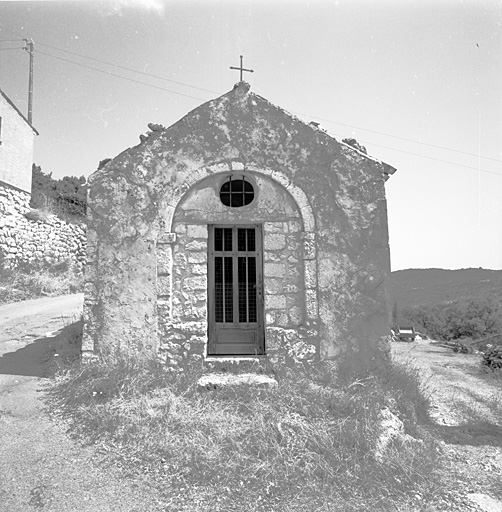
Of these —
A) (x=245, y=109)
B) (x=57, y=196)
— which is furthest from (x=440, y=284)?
(x=245, y=109)

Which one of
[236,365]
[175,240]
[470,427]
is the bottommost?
[470,427]

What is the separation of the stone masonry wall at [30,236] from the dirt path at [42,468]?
10.3 m

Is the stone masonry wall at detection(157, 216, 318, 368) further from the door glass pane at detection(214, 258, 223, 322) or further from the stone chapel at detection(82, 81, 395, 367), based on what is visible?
the door glass pane at detection(214, 258, 223, 322)

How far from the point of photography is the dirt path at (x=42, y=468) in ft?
11.5

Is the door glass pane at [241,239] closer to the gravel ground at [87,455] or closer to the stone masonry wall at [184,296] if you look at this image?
the stone masonry wall at [184,296]

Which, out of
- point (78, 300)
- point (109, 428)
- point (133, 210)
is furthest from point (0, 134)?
point (109, 428)

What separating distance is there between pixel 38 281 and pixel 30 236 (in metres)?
2.37

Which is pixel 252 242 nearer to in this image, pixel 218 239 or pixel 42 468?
pixel 218 239

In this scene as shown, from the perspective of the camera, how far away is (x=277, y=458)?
418cm

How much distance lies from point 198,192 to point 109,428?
11.2 ft

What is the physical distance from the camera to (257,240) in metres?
6.37

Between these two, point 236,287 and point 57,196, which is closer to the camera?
point 236,287

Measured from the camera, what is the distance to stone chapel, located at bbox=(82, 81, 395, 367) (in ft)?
19.6

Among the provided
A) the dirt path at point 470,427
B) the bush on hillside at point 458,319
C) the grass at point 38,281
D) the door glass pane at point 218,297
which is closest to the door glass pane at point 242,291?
the door glass pane at point 218,297
